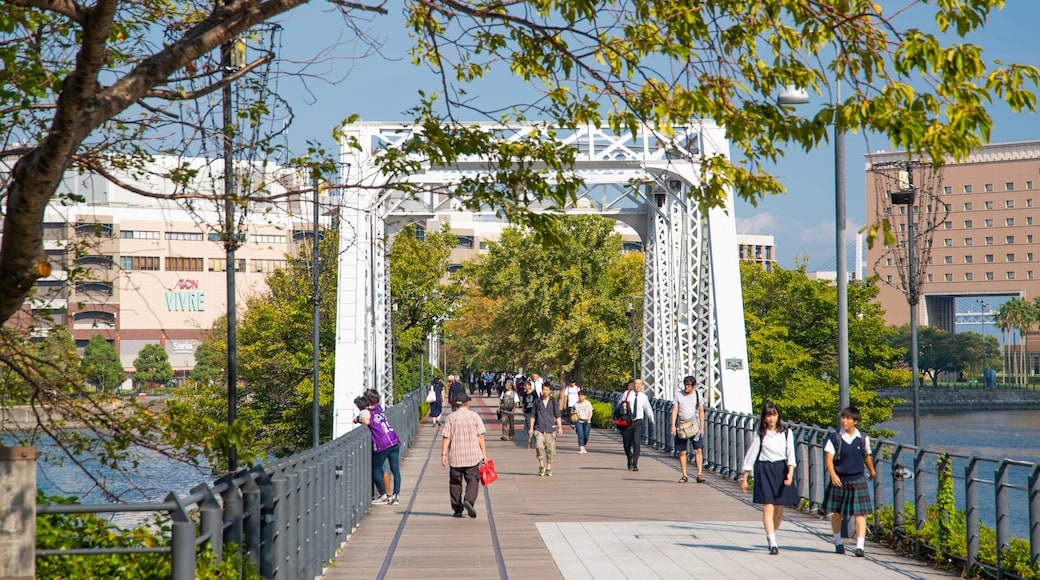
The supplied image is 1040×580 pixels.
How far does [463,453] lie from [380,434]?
2148mm

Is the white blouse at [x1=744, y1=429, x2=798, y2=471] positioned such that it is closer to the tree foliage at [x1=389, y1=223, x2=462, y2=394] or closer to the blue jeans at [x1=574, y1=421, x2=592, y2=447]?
the blue jeans at [x1=574, y1=421, x2=592, y2=447]

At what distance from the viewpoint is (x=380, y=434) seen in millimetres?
16750

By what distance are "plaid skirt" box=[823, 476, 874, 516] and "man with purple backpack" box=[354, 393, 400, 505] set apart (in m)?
6.70

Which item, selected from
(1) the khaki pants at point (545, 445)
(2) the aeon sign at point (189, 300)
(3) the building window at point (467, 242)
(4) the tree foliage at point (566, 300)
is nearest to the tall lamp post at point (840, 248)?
(1) the khaki pants at point (545, 445)

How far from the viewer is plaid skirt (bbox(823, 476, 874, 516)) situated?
11.8 meters

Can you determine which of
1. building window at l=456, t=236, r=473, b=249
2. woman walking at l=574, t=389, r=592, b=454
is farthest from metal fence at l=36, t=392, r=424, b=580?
building window at l=456, t=236, r=473, b=249

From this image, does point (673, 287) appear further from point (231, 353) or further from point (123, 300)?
point (123, 300)

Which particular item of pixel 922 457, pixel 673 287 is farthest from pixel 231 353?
pixel 673 287

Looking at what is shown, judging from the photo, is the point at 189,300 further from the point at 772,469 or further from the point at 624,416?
the point at 772,469

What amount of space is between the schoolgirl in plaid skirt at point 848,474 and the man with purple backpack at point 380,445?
6697mm

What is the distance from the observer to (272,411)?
4644cm

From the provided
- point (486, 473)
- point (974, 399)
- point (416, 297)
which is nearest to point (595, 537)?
point (486, 473)

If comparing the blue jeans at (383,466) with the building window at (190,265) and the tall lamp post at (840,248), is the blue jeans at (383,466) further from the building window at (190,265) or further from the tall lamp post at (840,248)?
the building window at (190,265)

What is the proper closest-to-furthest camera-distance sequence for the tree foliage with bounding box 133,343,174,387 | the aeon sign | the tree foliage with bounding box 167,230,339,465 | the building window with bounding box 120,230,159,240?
the tree foliage with bounding box 167,230,339,465 → the tree foliage with bounding box 133,343,174,387 → the building window with bounding box 120,230,159,240 → the aeon sign
